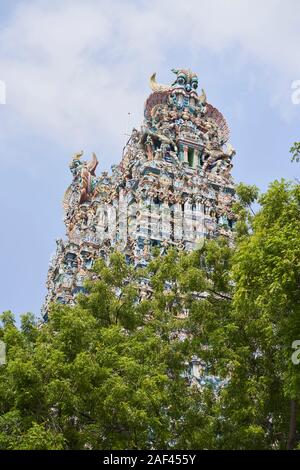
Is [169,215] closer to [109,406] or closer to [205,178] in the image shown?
[205,178]

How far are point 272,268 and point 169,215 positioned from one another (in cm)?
2047

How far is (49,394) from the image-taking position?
13.3 meters

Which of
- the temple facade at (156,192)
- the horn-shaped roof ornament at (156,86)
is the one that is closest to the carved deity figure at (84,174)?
the temple facade at (156,192)

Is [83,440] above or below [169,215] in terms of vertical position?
below

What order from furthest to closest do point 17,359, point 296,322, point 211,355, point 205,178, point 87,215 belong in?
point 87,215
point 205,178
point 211,355
point 17,359
point 296,322

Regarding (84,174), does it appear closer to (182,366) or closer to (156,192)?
(156,192)

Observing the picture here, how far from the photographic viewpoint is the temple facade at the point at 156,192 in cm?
3272

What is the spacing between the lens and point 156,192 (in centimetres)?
3356

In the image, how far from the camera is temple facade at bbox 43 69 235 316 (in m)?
32.7

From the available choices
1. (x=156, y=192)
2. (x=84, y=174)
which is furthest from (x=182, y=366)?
(x=84, y=174)

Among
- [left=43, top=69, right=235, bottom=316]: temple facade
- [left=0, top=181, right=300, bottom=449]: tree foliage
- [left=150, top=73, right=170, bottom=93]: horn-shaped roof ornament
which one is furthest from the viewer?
[left=150, top=73, right=170, bottom=93]: horn-shaped roof ornament

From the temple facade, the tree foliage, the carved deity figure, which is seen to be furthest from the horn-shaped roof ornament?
the tree foliage

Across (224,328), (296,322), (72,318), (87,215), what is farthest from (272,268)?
(87,215)

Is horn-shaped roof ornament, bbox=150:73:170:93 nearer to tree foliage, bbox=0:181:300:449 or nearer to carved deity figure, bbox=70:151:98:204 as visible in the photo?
carved deity figure, bbox=70:151:98:204
